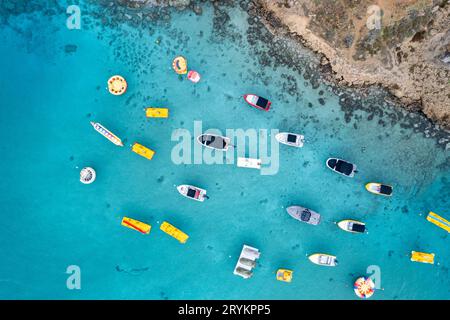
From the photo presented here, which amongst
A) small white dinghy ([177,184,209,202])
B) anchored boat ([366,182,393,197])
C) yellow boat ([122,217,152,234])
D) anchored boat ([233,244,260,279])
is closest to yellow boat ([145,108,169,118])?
small white dinghy ([177,184,209,202])

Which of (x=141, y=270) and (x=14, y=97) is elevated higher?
(x=14, y=97)

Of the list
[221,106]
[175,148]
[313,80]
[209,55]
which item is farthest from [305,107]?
[175,148]

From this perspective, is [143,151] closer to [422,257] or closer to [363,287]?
[363,287]

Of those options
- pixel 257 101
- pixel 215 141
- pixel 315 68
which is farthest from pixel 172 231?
pixel 315 68

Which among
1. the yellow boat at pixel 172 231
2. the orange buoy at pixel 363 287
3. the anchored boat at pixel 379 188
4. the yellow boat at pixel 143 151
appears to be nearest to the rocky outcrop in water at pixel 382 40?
the anchored boat at pixel 379 188

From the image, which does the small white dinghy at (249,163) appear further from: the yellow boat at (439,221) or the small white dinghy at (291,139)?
the yellow boat at (439,221)

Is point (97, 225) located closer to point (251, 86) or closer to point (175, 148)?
point (175, 148)
